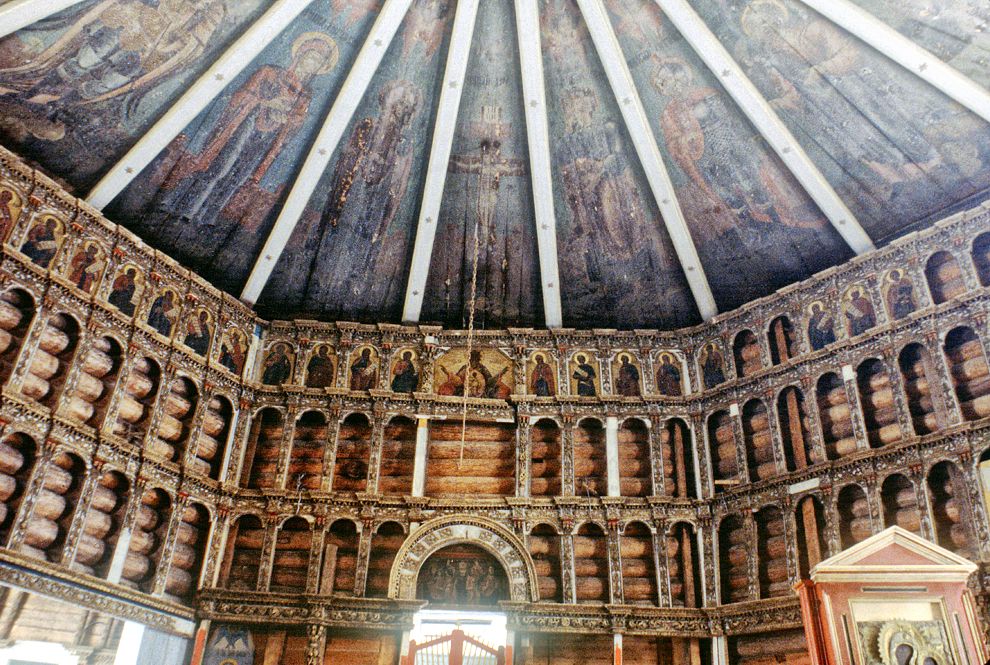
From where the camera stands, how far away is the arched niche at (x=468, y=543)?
48.6 ft

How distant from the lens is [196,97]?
14.5 m

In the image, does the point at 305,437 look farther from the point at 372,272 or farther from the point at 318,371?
the point at 372,272

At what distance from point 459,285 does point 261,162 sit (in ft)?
16.0

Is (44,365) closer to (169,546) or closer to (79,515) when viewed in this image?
(79,515)

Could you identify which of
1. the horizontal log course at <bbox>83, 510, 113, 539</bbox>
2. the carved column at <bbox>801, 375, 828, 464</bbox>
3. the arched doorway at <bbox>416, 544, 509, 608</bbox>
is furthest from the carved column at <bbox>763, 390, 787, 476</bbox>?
the horizontal log course at <bbox>83, 510, 113, 539</bbox>

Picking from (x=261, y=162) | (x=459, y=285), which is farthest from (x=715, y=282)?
(x=261, y=162)

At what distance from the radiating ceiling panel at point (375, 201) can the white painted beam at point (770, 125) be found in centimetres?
471

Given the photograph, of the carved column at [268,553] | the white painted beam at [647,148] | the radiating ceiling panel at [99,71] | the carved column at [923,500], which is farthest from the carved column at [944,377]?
the radiating ceiling panel at [99,71]

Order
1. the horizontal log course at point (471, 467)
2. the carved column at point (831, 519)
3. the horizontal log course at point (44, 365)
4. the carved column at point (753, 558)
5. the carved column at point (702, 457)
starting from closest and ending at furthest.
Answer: the horizontal log course at point (44, 365) < the carved column at point (831, 519) < the carved column at point (753, 558) < the carved column at point (702, 457) < the horizontal log course at point (471, 467)

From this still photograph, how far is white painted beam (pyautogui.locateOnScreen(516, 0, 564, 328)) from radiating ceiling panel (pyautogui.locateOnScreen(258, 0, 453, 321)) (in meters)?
1.53

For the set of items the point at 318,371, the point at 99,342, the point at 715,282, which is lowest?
the point at 99,342

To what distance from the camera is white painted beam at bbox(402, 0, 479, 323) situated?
1512 cm

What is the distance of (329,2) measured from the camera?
14695mm

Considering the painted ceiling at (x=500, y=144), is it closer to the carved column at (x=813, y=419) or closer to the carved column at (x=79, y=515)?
the carved column at (x=813, y=419)
